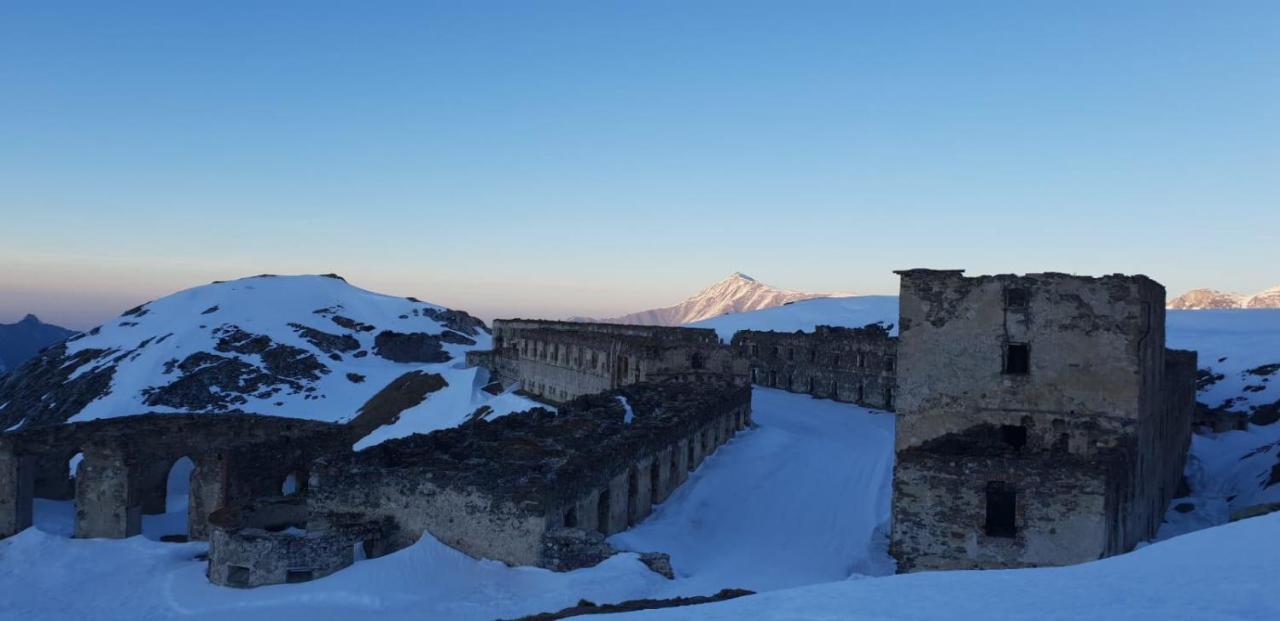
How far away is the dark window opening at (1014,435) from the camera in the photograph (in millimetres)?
20969

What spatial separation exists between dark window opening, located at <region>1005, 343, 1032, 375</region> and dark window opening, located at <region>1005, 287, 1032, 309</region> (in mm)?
923

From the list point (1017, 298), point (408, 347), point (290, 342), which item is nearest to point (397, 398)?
point (408, 347)

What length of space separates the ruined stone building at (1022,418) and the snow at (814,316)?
62438mm

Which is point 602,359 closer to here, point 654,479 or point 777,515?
point 654,479

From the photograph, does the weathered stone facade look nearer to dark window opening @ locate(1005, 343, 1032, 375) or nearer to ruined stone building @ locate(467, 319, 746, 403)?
ruined stone building @ locate(467, 319, 746, 403)

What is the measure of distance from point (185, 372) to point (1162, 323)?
7533 cm

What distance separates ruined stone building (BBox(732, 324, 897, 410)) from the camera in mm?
50969

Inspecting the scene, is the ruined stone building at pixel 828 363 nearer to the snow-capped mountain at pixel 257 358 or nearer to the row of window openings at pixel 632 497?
the snow-capped mountain at pixel 257 358

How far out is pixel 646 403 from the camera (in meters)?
32.6

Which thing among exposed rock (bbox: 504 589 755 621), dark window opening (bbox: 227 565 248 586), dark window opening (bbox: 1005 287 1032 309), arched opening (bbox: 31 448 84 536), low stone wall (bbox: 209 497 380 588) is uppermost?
dark window opening (bbox: 1005 287 1032 309)

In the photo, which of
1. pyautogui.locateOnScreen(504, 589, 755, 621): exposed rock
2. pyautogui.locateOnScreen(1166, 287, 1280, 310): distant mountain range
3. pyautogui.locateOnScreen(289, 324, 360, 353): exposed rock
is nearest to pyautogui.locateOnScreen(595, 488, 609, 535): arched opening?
pyautogui.locateOnScreen(504, 589, 755, 621): exposed rock

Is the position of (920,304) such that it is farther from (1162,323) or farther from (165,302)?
(165,302)

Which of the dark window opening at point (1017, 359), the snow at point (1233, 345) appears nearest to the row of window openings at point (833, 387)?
the snow at point (1233, 345)

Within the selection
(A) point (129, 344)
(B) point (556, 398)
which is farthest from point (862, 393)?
(A) point (129, 344)
